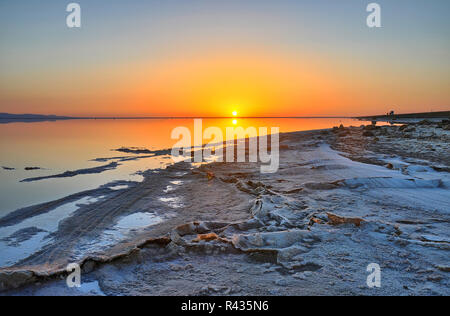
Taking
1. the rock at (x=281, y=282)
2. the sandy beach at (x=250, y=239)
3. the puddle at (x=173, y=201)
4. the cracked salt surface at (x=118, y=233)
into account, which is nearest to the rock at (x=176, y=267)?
the sandy beach at (x=250, y=239)

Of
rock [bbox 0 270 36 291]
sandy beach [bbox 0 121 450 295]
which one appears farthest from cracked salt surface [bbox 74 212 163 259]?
rock [bbox 0 270 36 291]

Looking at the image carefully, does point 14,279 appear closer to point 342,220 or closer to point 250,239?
point 250,239

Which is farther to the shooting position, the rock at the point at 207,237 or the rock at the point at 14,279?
the rock at the point at 207,237

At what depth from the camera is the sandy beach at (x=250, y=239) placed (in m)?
2.86

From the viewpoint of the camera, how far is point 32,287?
9.31 feet

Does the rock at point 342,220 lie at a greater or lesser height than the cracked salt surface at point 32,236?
greater

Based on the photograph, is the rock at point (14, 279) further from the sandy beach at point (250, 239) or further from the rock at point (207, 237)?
the rock at point (207, 237)

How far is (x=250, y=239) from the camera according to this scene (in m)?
3.80

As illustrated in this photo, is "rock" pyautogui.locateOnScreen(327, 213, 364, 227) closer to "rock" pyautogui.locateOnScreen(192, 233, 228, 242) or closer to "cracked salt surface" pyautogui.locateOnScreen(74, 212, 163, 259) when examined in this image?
"rock" pyautogui.locateOnScreen(192, 233, 228, 242)

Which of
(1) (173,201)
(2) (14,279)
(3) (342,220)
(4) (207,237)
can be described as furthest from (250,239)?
(1) (173,201)
